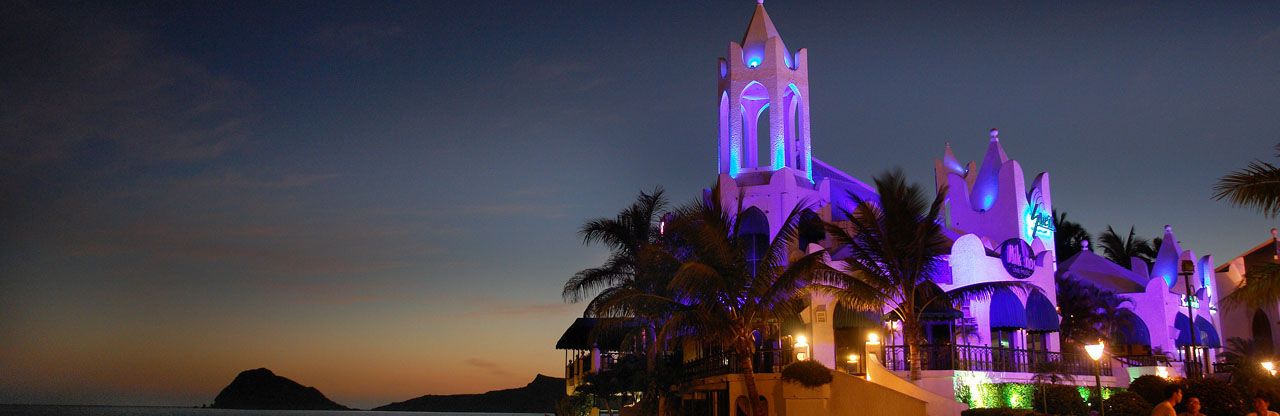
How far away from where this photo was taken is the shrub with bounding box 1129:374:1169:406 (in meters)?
24.5

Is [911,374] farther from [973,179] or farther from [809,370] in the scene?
[973,179]

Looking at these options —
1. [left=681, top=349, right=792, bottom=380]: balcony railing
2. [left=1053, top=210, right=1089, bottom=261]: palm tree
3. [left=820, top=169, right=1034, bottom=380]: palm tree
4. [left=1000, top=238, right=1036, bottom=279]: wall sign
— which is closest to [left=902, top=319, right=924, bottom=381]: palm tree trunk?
[left=820, top=169, right=1034, bottom=380]: palm tree

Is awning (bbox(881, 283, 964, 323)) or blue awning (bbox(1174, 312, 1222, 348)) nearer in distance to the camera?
awning (bbox(881, 283, 964, 323))

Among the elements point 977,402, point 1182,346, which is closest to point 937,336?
point 977,402

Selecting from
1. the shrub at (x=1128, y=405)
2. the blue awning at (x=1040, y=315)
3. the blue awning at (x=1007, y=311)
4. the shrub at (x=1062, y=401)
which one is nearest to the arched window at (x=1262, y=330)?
the blue awning at (x=1040, y=315)

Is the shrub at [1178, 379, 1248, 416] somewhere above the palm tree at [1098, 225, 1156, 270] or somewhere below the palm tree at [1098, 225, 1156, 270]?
below

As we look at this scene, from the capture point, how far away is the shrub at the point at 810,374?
72.3ft

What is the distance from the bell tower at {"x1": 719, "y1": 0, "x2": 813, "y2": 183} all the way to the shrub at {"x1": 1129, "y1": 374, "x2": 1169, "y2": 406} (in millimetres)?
14569

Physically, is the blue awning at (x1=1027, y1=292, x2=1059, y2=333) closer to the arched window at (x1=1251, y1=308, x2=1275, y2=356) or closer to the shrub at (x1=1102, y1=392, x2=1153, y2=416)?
the shrub at (x1=1102, y1=392, x2=1153, y2=416)

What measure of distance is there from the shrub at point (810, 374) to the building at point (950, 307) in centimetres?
36

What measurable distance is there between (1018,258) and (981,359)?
17.4ft

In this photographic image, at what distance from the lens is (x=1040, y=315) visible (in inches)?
1101

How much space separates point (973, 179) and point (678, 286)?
22.4 m

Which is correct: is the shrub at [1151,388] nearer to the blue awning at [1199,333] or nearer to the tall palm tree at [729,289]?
the tall palm tree at [729,289]
